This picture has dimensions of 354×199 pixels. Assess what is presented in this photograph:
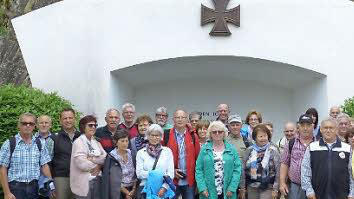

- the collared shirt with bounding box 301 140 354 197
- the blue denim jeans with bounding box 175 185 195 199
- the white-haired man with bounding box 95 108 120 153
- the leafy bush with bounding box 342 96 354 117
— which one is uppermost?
the leafy bush with bounding box 342 96 354 117

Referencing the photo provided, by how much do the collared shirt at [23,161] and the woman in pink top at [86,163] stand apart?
1.61 feet

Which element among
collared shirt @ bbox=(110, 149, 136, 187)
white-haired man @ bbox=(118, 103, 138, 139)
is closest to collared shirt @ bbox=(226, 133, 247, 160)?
→ white-haired man @ bbox=(118, 103, 138, 139)

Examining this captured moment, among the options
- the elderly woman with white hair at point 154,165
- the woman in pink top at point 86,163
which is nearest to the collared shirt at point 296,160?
the elderly woman with white hair at point 154,165

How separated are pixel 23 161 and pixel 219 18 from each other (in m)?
4.64

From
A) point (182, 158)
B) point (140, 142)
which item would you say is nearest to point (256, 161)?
point (182, 158)

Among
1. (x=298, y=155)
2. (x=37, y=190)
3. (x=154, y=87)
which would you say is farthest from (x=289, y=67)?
(x=37, y=190)

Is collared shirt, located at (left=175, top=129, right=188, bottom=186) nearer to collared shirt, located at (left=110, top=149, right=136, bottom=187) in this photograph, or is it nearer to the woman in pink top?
collared shirt, located at (left=110, top=149, right=136, bottom=187)

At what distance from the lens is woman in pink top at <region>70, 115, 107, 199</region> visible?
7.54 m

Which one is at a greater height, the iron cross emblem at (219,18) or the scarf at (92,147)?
the iron cross emblem at (219,18)

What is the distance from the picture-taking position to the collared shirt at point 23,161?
7648 millimetres

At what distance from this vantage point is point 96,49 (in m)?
10.8

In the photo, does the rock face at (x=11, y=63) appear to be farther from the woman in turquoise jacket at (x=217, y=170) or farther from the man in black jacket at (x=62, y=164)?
the woman in turquoise jacket at (x=217, y=170)

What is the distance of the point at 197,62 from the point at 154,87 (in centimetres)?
153

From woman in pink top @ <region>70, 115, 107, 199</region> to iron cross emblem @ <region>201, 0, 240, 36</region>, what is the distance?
371 centimetres
